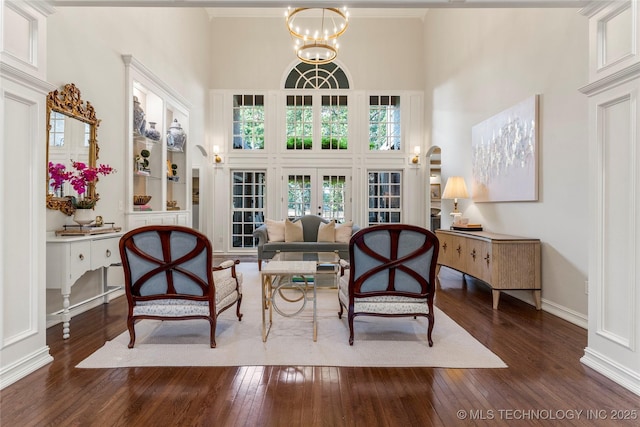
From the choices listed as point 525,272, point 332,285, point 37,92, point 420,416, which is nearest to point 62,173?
point 37,92

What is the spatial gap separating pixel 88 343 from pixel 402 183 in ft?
22.5

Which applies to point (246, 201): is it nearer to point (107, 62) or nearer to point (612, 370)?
point (107, 62)

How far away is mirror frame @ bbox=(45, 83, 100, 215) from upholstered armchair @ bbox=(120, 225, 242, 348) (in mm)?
1282

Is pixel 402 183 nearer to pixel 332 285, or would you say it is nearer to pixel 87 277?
pixel 332 285

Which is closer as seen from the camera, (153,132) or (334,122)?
(153,132)

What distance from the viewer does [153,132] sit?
198 inches

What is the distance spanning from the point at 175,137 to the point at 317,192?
11.1 ft

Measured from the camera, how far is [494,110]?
4.63 meters

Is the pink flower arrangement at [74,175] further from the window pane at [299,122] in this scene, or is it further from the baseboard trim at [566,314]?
the window pane at [299,122]

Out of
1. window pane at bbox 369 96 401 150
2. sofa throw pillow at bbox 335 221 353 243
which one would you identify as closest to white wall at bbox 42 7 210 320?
sofa throw pillow at bbox 335 221 353 243

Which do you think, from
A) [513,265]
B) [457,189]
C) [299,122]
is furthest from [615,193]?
[299,122]

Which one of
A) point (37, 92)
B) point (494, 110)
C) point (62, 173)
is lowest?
point (62, 173)

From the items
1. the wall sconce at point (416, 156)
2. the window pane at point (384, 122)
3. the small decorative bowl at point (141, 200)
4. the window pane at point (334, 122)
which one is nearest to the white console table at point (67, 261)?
the small decorative bowl at point (141, 200)

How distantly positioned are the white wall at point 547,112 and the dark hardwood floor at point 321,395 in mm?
1060
